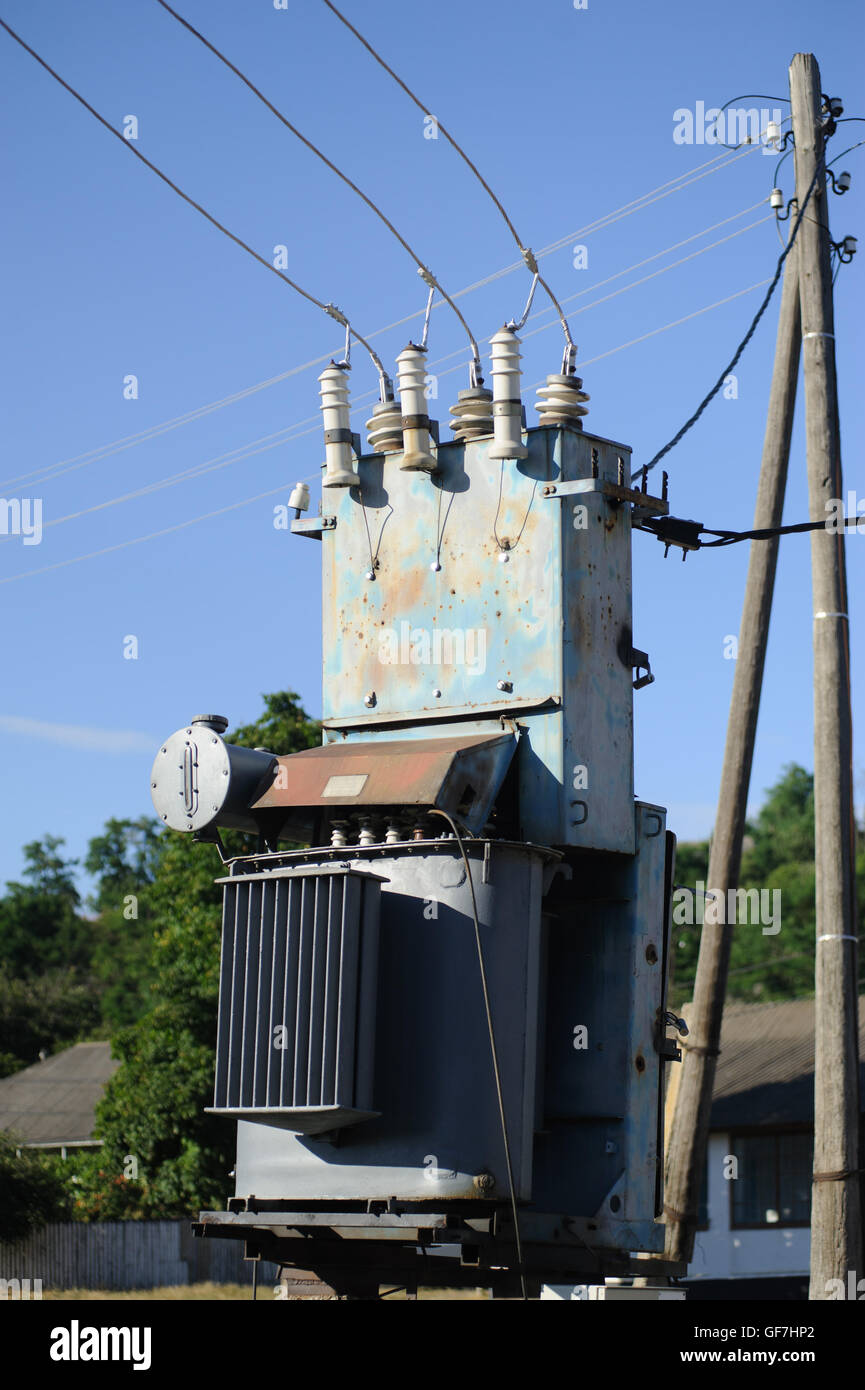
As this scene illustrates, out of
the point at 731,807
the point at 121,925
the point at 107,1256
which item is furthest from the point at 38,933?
the point at 731,807

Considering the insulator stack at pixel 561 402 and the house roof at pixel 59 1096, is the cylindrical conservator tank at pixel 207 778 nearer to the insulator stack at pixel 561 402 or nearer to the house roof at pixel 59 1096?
the insulator stack at pixel 561 402

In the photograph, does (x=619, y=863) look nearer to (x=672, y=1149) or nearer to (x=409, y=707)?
(x=409, y=707)

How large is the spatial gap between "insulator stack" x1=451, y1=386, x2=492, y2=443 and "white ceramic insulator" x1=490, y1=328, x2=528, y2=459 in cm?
35

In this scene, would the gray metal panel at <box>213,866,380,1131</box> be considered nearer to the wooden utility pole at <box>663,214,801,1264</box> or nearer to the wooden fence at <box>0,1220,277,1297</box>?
the wooden utility pole at <box>663,214,801,1264</box>

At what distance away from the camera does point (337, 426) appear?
10.6m

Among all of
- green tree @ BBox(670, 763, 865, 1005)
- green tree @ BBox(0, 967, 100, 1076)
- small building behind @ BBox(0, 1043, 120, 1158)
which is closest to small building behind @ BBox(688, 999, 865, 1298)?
green tree @ BBox(670, 763, 865, 1005)

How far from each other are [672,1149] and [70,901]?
97.5 m

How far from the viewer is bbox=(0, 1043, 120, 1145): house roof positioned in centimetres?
5734

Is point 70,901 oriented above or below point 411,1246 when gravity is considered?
above

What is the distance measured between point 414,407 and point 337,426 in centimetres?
66

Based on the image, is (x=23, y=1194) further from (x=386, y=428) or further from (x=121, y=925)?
(x=121, y=925)

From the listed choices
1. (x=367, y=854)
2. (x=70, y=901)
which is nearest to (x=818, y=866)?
(x=367, y=854)
